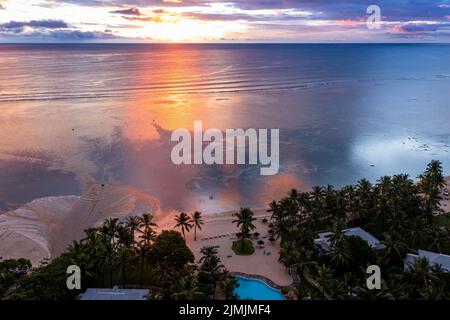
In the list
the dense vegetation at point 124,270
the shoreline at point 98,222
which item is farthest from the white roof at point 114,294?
the shoreline at point 98,222

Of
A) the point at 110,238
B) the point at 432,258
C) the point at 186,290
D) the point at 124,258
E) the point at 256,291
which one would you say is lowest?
the point at 256,291

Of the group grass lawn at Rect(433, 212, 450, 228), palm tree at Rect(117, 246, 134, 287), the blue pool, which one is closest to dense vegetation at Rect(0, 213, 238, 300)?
palm tree at Rect(117, 246, 134, 287)

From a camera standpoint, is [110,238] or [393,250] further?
[393,250]

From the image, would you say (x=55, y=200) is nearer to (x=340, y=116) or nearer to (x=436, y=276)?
(x=436, y=276)

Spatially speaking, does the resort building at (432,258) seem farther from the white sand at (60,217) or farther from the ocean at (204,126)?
the white sand at (60,217)

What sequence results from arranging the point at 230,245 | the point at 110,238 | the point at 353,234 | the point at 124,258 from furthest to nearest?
the point at 230,245, the point at 353,234, the point at 110,238, the point at 124,258

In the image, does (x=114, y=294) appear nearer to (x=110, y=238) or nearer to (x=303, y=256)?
(x=110, y=238)

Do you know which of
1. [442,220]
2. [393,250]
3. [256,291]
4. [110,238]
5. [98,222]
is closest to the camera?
[256,291]

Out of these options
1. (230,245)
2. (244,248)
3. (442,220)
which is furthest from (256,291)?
(442,220)

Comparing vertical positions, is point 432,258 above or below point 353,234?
below
